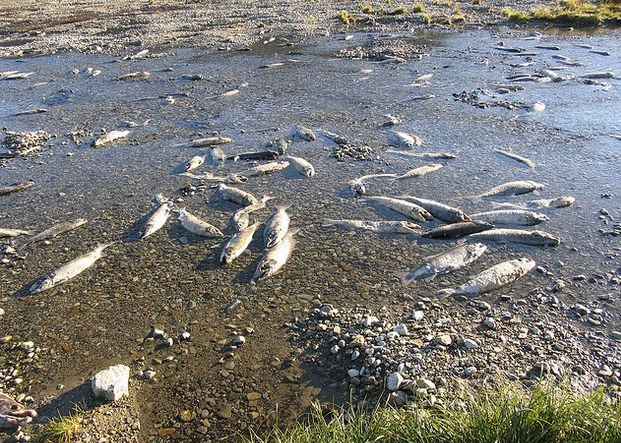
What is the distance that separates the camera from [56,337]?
5.77 meters

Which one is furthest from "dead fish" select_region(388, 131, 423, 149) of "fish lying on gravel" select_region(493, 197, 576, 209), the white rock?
the white rock

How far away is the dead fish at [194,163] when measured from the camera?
10002 millimetres

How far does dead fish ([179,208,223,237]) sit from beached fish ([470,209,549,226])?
4050 millimetres

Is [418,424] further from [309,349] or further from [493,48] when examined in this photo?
[493,48]

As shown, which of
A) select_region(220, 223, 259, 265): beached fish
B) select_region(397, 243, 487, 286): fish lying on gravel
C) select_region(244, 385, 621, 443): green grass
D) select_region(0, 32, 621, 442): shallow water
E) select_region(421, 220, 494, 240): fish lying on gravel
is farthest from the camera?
select_region(421, 220, 494, 240): fish lying on gravel

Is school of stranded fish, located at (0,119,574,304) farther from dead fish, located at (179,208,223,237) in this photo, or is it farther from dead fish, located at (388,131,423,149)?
dead fish, located at (388,131,423,149)

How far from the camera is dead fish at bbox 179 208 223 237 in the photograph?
7.67 m

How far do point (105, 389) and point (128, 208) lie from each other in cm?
445

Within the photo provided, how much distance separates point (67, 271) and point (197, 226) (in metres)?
1.93

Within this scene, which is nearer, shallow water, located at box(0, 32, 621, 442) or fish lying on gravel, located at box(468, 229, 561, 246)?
shallow water, located at box(0, 32, 621, 442)

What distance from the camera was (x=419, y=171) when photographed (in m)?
9.41

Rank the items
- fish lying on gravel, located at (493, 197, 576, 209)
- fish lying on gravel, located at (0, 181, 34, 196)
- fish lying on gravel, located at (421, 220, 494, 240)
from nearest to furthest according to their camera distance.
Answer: fish lying on gravel, located at (421, 220, 494, 240)
fish lying on gravel, located at (493, 197, 576, 209)
fish lying on gravel, located at (0, 181, 34, 196)

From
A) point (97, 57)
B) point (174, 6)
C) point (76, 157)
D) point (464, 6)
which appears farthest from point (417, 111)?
point (174, 6)

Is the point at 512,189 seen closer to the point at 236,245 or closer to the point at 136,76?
the point at 236,245
